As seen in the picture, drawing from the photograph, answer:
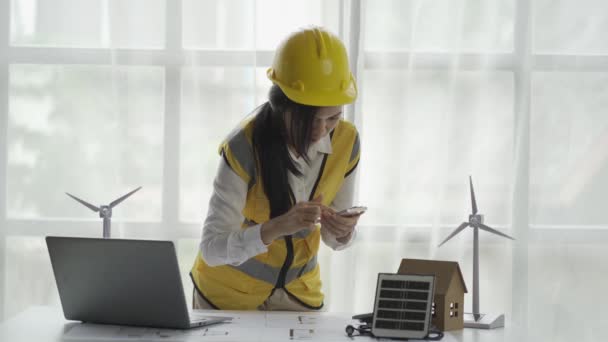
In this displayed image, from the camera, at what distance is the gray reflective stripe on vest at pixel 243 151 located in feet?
8.23

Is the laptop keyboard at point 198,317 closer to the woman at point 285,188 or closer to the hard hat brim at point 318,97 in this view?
the woman at point 285,188

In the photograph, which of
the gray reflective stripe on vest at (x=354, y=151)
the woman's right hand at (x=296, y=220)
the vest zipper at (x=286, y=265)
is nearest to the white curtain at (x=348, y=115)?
the gray reflective stripe on vest at (x=354, y=151)

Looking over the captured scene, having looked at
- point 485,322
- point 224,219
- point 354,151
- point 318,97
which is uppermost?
point 318,97

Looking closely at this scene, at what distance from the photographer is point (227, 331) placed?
7.27 ft

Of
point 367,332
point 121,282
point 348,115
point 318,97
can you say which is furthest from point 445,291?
point 348,115

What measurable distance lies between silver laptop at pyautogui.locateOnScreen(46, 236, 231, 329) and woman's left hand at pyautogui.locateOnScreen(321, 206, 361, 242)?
0.44 m

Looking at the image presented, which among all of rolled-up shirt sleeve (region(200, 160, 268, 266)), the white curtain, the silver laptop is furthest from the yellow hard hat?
the white curtain

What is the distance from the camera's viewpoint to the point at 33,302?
161 inches

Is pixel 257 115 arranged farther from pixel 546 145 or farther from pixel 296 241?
pixel 546 145

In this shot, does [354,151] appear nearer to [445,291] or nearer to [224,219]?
[224,219]

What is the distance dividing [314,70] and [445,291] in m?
0.75

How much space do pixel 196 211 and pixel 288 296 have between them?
4.86ft

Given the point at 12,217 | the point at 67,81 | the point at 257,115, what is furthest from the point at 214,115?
the point at 257,115

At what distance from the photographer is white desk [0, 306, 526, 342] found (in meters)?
2.14
